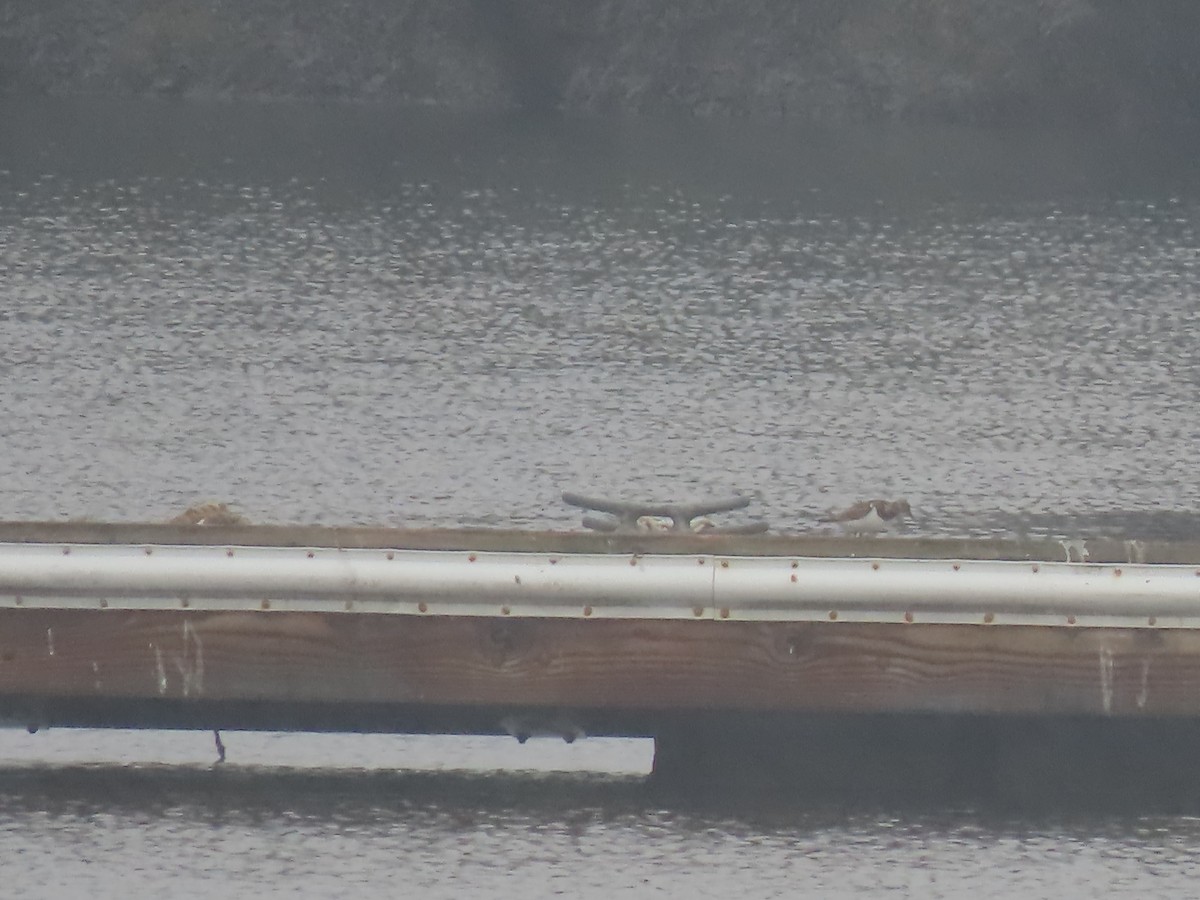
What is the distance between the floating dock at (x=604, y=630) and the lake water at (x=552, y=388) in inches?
36.8

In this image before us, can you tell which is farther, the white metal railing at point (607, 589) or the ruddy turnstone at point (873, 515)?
the ruddy turnstone at point (873, 515)

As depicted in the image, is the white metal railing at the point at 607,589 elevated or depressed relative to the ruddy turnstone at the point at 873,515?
depressed

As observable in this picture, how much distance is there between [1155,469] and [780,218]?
83.8ft

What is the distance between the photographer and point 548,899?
32.6 ft

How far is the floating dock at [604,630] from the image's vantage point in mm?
9531

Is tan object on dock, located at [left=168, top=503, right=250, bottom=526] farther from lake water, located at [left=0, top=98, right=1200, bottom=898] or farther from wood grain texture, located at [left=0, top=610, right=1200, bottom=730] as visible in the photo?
wood grain texture, located at [left=0, top=610, right=1200, bottom=730]

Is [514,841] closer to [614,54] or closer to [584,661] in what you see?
[584,661]

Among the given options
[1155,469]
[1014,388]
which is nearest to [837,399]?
[1014,388]

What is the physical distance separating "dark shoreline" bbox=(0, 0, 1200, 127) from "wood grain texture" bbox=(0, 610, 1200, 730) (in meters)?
67.9

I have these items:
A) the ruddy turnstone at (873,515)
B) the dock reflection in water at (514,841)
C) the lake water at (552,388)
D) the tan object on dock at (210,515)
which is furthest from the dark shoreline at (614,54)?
the dock reflection in water at (514,841)

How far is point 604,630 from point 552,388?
20.7 meters

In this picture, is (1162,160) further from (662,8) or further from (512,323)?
(512,323)

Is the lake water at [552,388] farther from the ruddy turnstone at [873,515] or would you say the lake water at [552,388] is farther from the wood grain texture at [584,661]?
the ruddy turnstone at [873,515]

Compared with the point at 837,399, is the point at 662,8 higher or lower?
higher
